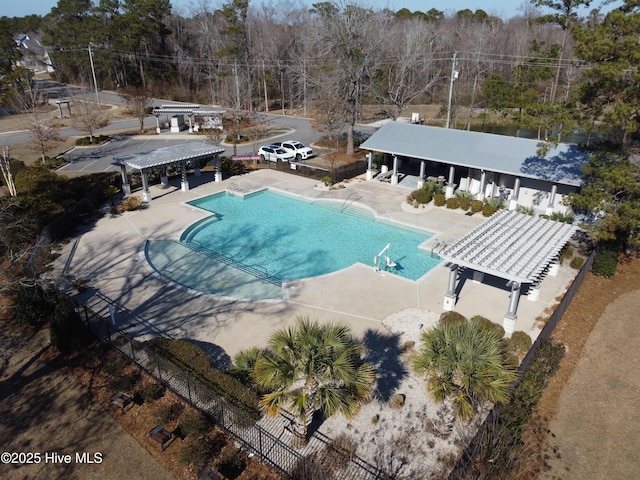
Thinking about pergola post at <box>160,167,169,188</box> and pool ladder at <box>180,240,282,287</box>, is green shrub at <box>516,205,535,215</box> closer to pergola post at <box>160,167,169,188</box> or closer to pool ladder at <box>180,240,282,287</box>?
pool ladder at <box>180,240,282,287</box>

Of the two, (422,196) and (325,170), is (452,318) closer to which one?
(422,196)

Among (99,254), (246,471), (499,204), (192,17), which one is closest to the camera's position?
(246,471)

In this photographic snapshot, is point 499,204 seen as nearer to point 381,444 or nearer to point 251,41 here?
point 381,444

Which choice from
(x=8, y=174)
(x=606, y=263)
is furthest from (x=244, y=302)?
(x=8, y=174)

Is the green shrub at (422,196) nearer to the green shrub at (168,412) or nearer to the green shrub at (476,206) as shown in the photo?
→ the green shrub at (476,206)

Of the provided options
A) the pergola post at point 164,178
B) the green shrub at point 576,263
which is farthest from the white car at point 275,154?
the green shrub at point 576,263

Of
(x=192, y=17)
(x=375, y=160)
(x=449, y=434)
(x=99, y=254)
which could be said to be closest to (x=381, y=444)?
(x=449, y=434)
